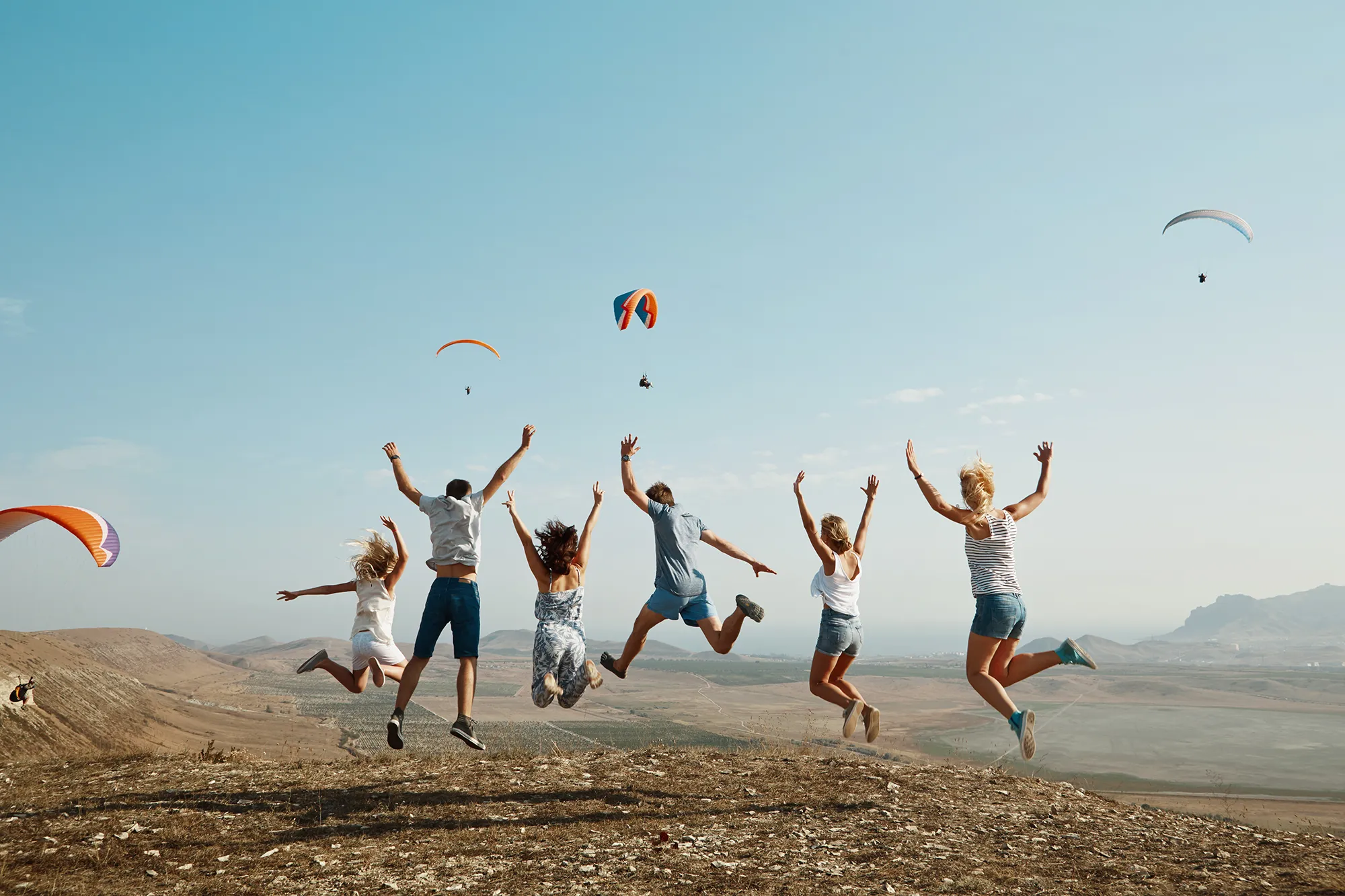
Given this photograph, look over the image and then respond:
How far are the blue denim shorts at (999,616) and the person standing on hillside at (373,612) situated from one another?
6746 mm

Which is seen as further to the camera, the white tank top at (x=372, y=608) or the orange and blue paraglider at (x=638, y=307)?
the orange and blue paraglider at (x=638, y=307)

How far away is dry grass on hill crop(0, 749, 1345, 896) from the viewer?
6391 millimetres

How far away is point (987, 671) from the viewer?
27.0ft

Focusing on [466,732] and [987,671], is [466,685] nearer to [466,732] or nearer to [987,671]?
[466,732]

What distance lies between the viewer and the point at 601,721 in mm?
80688

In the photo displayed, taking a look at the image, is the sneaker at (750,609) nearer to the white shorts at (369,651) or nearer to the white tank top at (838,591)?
the white tank top at (838,591)

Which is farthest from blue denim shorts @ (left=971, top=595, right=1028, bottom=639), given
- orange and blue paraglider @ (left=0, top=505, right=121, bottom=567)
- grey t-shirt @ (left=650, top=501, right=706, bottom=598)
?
orange and blue paraglider @ (left=0, top=505, right=121, bottom=567)

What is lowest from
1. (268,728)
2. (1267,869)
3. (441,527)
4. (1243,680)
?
(1243,680)

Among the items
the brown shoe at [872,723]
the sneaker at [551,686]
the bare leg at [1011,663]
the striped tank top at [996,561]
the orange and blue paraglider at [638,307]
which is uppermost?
the orange and blue paraglider at [638,307]

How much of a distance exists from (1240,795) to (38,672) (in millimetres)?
71315

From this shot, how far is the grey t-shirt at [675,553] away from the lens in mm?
8727

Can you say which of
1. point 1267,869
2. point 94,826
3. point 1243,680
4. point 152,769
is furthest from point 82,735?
point 1243,680

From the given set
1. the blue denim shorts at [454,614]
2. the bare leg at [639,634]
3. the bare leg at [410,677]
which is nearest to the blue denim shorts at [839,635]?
the bare leg at [639,634]

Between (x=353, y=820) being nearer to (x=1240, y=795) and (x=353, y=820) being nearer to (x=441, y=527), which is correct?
(x=441, y=527)
